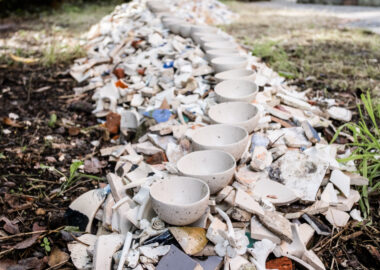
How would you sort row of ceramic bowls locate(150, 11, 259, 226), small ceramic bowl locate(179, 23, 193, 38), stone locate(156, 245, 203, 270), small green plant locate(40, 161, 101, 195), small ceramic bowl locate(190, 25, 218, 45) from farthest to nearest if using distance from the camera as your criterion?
1. small ceramic bowl locate(179, 23, 193, 38)
2. small ceramic bowl locate(190, 25, 218, 45)
3. small green plant locate(40, 161, 101, 195)
4. row of ceramic bowls locate(150, 11, 259, 226)
5. stone locate(156, 245, 203, 270)

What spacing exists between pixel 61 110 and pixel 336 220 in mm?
2429

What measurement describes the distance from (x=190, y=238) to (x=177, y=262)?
132 millimetres

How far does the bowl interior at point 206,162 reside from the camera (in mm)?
1727

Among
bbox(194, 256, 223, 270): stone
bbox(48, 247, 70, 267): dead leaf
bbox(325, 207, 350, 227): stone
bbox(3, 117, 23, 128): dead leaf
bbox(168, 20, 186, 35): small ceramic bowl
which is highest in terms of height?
bbox(168, 20, 186, 35): small ceramic bowl

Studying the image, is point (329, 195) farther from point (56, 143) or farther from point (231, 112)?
point (56, 143)

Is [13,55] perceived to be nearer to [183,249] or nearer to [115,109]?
[115,109]

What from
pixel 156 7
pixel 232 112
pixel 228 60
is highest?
pixel 156 7

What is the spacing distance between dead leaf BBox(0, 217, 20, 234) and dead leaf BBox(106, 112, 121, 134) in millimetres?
1087

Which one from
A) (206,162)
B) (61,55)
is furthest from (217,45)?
(61,55)

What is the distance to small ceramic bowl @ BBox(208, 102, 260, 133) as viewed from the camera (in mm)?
2127

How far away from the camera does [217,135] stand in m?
2.00

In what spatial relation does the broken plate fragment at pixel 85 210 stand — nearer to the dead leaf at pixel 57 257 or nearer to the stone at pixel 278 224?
the dead leaf at pixel 57 257

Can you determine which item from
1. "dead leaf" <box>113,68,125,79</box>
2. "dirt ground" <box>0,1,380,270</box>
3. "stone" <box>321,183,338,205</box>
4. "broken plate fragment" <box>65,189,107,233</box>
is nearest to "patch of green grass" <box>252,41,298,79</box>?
"dirt ground" <box>0,1,380,270</box>

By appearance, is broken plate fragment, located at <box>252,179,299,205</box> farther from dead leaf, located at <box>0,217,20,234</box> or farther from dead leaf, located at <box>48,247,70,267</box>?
dead leaf, located at <box>0,217,20,234</box>
